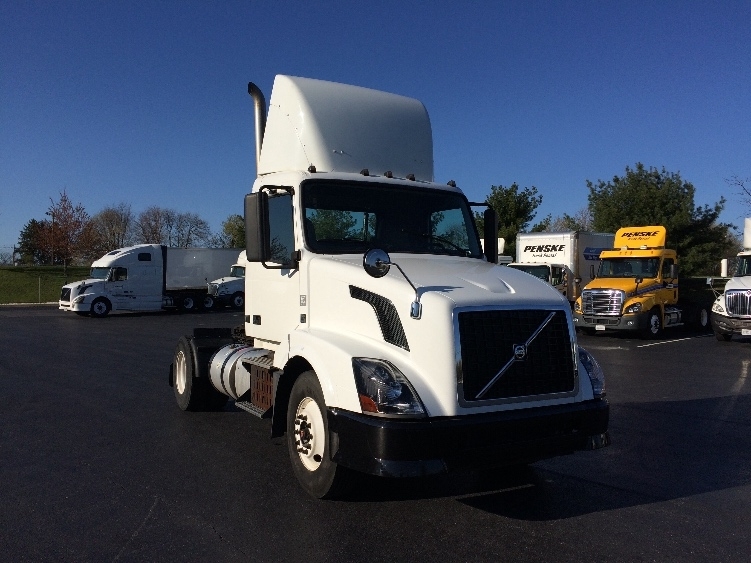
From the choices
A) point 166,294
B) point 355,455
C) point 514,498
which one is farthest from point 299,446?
point 166,294

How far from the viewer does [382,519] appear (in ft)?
15.8

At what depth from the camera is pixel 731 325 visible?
16.8 metres

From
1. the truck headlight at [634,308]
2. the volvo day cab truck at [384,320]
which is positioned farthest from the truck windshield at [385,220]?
the truck headlight at [634,308]

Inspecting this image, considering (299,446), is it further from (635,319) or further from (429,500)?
(635,319)

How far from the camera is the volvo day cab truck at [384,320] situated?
15.0 feet

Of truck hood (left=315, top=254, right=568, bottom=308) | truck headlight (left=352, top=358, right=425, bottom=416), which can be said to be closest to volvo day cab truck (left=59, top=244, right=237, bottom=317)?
truck hood (left=315, top=254, right=568, bottom=308)

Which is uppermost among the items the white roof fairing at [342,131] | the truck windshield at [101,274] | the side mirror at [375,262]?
the white roof fairing at [342,131]

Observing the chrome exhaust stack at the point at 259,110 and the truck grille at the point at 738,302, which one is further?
the truck grille at the point at 738,302

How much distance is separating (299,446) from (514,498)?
1.74m

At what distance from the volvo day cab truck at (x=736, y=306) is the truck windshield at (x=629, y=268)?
2.76m

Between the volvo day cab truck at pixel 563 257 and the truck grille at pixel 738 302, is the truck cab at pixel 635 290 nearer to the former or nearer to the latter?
the volvo day cab truck at pixel 563 257

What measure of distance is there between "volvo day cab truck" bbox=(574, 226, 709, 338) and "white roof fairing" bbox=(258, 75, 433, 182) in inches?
544

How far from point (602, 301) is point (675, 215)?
2005 centimetres

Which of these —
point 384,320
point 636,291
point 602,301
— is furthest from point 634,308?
point 384,320
